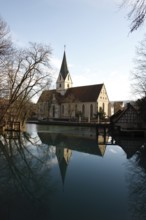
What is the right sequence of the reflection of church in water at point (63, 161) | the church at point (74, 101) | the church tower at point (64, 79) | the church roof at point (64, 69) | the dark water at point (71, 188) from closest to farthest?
the dark water at point (71, 188) → the reflection of church in water at point (63, 161) → the church at point (74, 101) → the church roof at point (64, 69) → the church tower at point (64, 79)

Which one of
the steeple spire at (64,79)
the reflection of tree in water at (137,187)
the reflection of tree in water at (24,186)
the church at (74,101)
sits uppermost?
the steeple spire at (64,79)

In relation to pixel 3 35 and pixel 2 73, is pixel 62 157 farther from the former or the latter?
pixel 2 73

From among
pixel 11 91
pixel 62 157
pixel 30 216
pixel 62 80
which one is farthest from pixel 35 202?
pixel 62 80

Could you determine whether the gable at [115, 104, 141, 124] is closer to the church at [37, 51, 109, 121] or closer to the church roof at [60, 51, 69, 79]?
the church at [37, 51, 109, 121]

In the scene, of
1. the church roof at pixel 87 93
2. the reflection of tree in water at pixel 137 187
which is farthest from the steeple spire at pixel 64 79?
the reflection of tree in water at pixel 137 187

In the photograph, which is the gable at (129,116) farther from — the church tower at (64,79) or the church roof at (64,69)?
the church roof at (64,69)

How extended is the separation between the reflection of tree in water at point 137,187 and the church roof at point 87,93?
54640mm

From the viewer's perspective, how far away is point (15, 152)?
601 inches

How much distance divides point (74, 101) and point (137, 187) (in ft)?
205

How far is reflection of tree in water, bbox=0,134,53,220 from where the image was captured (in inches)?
247

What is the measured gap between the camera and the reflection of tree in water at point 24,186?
6273mm

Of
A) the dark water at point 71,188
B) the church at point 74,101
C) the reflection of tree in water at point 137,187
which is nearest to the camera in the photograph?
the dark water at point 71,188

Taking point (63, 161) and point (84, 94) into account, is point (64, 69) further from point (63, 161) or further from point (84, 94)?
point (63, 161)

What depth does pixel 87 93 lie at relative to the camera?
71.4 m
